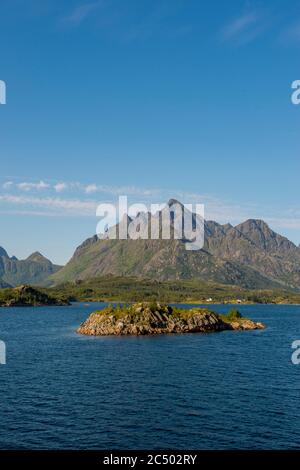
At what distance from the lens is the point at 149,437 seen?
68.2 metres

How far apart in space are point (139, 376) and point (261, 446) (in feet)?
174

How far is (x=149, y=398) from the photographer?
302 ft

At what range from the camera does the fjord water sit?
224ft

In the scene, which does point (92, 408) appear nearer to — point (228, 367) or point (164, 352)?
point (228, 367)

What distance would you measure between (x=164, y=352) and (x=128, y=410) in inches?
2768

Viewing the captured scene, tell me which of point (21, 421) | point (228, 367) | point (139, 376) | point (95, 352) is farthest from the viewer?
point (95, 352)

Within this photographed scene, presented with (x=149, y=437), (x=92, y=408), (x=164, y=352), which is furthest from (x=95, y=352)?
(x=149, y=437)

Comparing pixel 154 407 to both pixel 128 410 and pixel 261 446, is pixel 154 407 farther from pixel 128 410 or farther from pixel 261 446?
pixel 261 446

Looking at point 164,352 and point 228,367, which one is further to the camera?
point 164,352

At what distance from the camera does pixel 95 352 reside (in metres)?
152

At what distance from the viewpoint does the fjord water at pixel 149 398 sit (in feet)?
224
